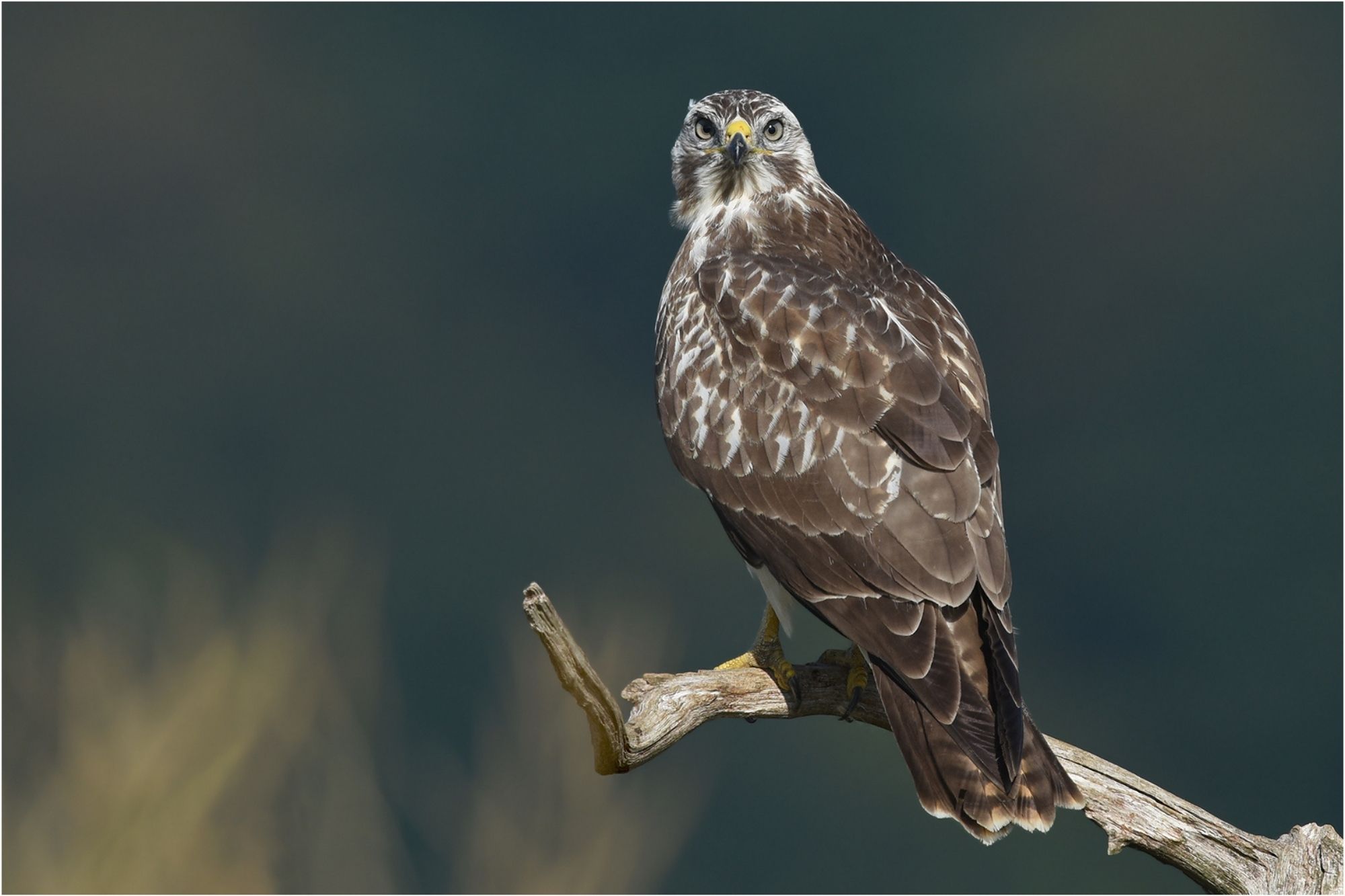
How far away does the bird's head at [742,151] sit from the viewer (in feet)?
14.0

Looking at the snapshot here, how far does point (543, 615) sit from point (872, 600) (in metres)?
0.76

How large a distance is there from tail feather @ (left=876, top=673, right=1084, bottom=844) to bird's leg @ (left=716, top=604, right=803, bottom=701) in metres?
0.56

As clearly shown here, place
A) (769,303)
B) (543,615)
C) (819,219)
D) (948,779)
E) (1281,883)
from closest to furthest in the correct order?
(543,615) < (948,779) < (1281,883) < (769,303) < (819,219)

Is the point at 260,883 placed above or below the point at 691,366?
below

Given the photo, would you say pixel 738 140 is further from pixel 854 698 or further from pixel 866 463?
pixel 854 698

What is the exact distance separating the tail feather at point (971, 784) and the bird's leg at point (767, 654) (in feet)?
1.85

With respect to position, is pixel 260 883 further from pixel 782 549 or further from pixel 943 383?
pixel 943 383

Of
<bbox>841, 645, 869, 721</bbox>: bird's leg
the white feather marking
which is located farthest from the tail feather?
the white feather marking

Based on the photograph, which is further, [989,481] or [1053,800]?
[989,481]

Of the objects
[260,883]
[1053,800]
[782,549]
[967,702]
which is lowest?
[260,883]

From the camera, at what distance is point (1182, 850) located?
348cm

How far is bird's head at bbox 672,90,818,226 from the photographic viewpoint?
427cm

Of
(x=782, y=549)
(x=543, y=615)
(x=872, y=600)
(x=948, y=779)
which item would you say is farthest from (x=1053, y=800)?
(x=543, y=615)

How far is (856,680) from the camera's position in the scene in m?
3.63
